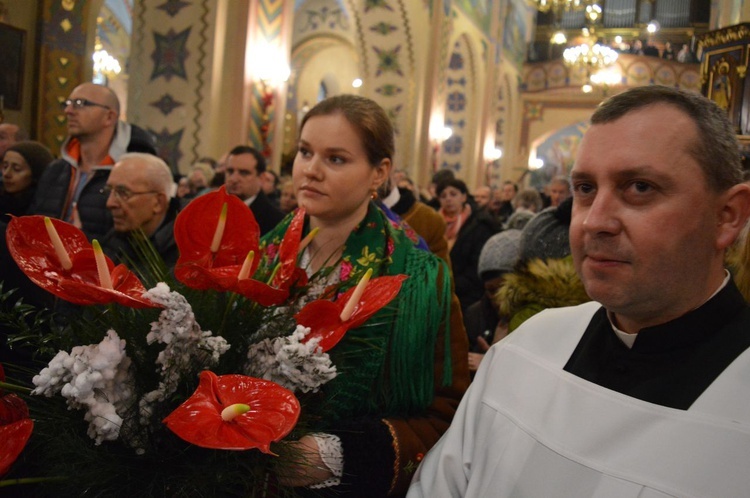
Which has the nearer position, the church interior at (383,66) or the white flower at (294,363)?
the white flower at (294,363)

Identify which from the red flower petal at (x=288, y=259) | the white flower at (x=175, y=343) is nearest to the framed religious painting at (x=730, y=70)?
the red flower petal at (x=288, y=259)

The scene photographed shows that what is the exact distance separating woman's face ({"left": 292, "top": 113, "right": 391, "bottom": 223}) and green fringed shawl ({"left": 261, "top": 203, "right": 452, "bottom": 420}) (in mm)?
126

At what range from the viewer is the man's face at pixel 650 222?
123 centimetres

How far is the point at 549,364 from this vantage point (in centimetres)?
148

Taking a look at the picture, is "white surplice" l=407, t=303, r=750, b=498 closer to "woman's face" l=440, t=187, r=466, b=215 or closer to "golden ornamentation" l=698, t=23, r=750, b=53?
"woman's face" l=440, t=187, r=466, b=215

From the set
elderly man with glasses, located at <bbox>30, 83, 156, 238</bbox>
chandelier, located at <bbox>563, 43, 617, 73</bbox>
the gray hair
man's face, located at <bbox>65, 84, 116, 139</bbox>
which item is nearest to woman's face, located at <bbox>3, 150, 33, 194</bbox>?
elderly man with glasses, located at <bbox>30, 83, 156, 238</bbox>

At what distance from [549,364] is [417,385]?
0.46 metres

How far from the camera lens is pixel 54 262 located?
1284mm

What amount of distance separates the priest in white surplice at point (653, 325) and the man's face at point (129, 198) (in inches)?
82.8

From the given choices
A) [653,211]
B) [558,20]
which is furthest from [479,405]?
[558,20]

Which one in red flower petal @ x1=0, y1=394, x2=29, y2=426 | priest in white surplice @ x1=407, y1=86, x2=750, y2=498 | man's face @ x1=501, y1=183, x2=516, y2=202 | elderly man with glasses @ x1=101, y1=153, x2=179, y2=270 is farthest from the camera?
man's face @ x1=501, y1=183, x2=516, y2=202

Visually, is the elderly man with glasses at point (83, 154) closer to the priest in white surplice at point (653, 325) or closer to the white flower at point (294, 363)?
the white flower at point (294, 363)

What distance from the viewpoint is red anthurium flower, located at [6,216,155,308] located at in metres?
1.23

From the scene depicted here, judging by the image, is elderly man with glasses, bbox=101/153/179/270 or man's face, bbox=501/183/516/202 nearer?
elderly man with glasses, bbox=101/153/179/270
